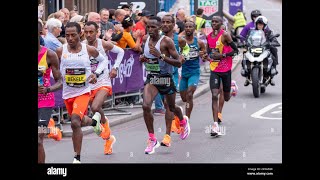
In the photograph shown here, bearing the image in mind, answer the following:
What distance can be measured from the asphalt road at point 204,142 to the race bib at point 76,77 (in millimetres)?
1207

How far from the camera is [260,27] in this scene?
75.8 ft

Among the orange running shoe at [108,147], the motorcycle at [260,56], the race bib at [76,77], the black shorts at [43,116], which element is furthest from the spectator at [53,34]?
the motorcycle at [260,56]

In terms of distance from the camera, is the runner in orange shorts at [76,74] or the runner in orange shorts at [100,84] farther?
the runner in orange shorts at [100,84]

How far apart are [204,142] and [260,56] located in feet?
25.1

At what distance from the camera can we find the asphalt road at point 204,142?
45.9 ft

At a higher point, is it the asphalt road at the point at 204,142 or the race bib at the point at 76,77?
the race bib at the point at 76,77

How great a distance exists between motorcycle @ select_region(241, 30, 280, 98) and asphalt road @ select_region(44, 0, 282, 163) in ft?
6.09

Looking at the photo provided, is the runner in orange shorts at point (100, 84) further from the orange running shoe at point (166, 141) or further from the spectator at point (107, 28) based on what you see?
the spectator at point (107, 28)

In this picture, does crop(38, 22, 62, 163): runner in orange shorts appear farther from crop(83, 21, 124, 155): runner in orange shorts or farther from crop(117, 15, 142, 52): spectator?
crop(117, 15, 142, 52): spectator

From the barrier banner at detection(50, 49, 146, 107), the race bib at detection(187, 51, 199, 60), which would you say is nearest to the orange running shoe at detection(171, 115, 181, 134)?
the race bib at detection(187, 51, 199, 60)

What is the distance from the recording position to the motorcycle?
23000 mm
